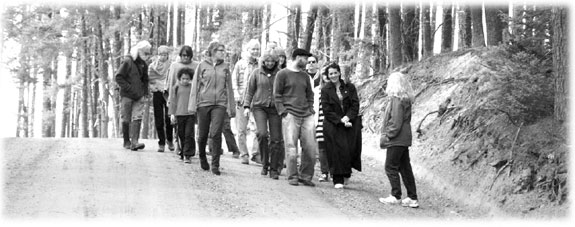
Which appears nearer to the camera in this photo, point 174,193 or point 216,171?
point 174,193

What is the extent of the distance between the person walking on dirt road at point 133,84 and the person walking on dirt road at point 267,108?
2.73 meters

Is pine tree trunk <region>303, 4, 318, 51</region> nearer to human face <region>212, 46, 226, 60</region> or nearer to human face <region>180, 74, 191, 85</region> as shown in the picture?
human face <region>180, 74, 191, 85</region>

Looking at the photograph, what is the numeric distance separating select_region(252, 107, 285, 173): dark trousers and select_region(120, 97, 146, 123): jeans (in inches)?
114

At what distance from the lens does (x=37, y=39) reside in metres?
28.2

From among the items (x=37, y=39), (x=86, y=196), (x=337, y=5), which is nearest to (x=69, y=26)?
(x=37, y=39)

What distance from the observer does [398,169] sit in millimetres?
9742

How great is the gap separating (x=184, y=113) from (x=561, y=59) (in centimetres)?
577

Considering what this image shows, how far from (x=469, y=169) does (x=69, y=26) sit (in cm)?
2247

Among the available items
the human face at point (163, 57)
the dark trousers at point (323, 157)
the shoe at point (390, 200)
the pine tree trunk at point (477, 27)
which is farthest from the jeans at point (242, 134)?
the pine tree trunk at point (477, 27)

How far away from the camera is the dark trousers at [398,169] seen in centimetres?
965

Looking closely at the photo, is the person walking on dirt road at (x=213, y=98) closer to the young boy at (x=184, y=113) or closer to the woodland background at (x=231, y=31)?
the young boy at (x=184, y=113)

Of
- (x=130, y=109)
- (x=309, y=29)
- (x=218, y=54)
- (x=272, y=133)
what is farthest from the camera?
(x=309, y=29)

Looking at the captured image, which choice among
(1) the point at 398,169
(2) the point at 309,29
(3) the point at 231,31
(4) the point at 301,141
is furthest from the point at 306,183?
(3) the point at 231,31

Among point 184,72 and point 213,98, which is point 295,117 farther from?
point 184,72
